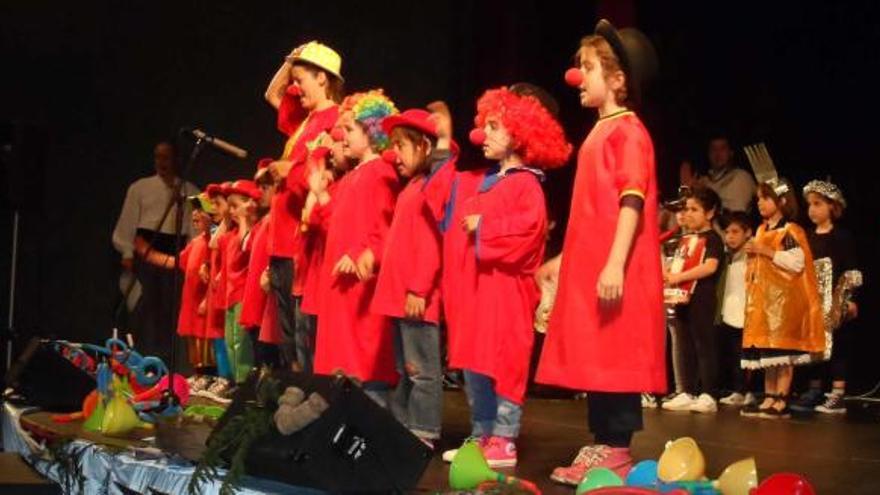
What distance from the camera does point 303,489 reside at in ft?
12.5

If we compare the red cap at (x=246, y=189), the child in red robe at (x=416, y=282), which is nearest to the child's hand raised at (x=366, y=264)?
the child in red robe at (x=416, y=282)

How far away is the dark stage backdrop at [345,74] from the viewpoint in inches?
353

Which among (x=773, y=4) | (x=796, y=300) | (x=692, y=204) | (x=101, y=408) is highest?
(x=773, y=4)

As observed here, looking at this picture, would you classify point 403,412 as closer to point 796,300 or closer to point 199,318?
point 796,300

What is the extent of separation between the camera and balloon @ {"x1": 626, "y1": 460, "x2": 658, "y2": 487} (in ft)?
12.0

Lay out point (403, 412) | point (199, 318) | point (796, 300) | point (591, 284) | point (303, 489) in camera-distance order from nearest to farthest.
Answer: point (303, 489), point (591, 284), point (403, 412), point (796, 300), point (199, 318)

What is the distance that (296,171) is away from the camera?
18.5 ft

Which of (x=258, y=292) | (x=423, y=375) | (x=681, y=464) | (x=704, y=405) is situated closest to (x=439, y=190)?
(x=423, y=375)

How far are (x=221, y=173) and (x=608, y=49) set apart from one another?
5.87 m

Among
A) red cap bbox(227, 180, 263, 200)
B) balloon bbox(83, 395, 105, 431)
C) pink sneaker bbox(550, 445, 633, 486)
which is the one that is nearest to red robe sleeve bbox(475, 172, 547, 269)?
pink sneaker bbox(550, 445, 633, 486)

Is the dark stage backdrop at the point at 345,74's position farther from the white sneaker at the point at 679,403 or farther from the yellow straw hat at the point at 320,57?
the yellow straw hat at the point at 320,57

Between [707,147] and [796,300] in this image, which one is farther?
[707,147]

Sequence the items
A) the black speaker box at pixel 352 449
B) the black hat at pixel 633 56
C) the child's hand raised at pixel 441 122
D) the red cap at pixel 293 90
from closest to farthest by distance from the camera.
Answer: the black speaker box at pixel 352 449
the black hat at pixel 633 56
the child's hand raised at pixel 441 122
the red cap at pixel 293 90

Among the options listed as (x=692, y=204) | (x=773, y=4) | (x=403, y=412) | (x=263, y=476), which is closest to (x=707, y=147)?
(x=773, y=4)
